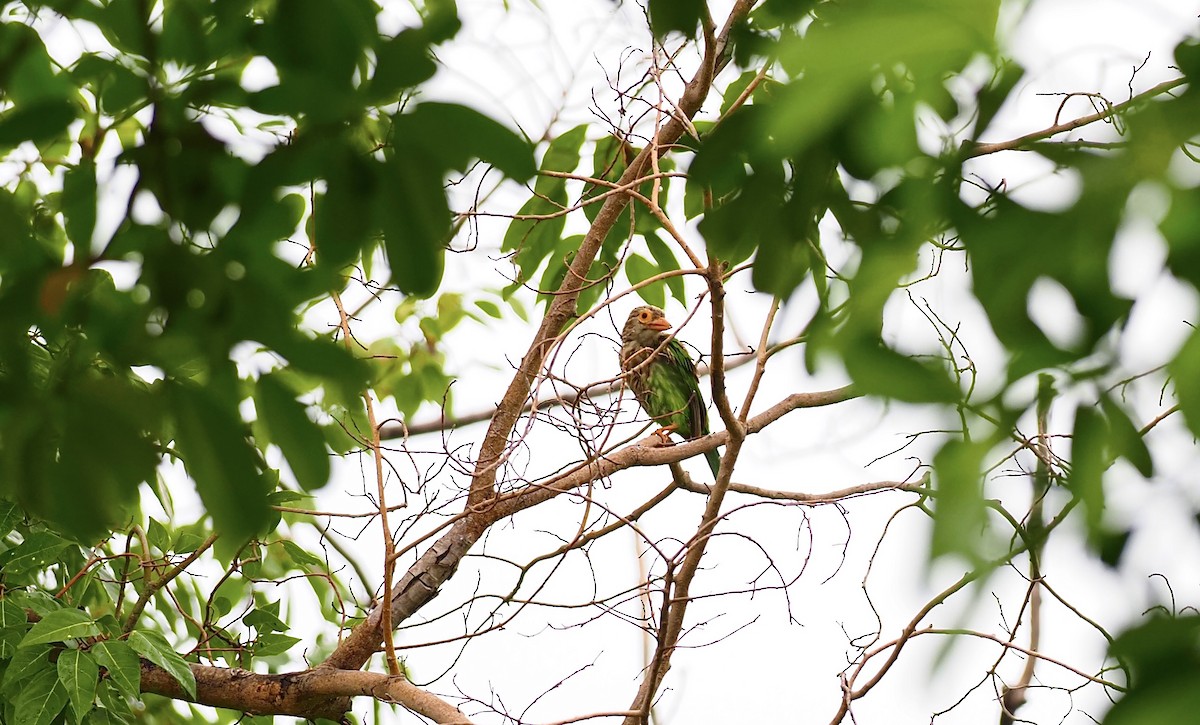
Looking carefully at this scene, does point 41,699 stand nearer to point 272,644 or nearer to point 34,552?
point 34,552

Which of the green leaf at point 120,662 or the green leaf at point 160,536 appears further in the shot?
the green leaf at point 160,536

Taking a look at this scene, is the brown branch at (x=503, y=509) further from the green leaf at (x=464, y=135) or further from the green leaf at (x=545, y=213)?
the green leaf at (x=464, y=135)

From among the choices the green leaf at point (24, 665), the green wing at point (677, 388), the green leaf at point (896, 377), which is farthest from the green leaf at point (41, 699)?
the green wing at point (677, 388)

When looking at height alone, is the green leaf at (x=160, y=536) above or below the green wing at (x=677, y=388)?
below

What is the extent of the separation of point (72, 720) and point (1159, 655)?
1.84 metres

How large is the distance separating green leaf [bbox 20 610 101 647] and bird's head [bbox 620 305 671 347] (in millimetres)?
1981

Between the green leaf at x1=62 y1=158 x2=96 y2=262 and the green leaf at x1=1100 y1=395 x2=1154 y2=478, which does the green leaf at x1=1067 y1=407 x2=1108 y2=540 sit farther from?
the green leaf at x1=62 y1=158 x2=96 y2=262

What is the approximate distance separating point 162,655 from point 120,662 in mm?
75

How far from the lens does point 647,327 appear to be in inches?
137

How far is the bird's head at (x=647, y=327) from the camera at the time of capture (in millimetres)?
3469

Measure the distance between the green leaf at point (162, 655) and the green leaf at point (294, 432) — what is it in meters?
1.29

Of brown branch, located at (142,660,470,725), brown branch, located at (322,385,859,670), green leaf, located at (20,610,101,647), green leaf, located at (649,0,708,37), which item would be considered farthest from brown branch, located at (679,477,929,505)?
green leaf, located at (649,0,708,37)

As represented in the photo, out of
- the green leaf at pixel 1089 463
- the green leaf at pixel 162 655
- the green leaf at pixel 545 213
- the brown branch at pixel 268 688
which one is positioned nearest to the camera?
the green leaf at pixel 1089 463

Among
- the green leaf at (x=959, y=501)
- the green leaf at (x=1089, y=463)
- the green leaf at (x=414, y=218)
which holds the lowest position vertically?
the green leaf at (x=959, y=501)
